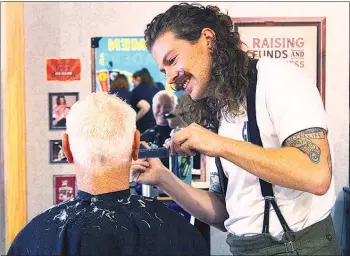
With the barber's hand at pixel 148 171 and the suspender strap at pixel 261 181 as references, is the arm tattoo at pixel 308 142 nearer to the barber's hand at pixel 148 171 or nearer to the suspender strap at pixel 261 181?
the suspender strap at pixel 261 181

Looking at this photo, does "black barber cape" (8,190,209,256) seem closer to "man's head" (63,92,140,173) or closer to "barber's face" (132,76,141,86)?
"man's head" (63,92,140,173)

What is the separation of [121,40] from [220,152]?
6.81 ft

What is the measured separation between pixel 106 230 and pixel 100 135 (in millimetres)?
265

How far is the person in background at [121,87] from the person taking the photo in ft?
11.6

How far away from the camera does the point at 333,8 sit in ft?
11.6

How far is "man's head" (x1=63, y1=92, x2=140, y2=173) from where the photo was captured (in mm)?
1494

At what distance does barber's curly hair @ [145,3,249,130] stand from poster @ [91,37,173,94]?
159 cm

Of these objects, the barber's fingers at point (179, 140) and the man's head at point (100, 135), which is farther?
the barber's fingers at point (179, 140)

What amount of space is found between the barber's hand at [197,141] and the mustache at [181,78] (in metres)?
0.22

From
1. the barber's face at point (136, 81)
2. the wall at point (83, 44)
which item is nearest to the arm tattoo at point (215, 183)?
the barber's face at point (136, 81)

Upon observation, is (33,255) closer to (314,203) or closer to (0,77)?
(314,203)

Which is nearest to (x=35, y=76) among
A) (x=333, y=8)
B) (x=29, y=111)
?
(x=29, y=111)

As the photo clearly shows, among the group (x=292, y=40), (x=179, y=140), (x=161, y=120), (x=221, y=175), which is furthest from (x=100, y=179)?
(x=292, y=40)

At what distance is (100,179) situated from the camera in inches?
60.6
